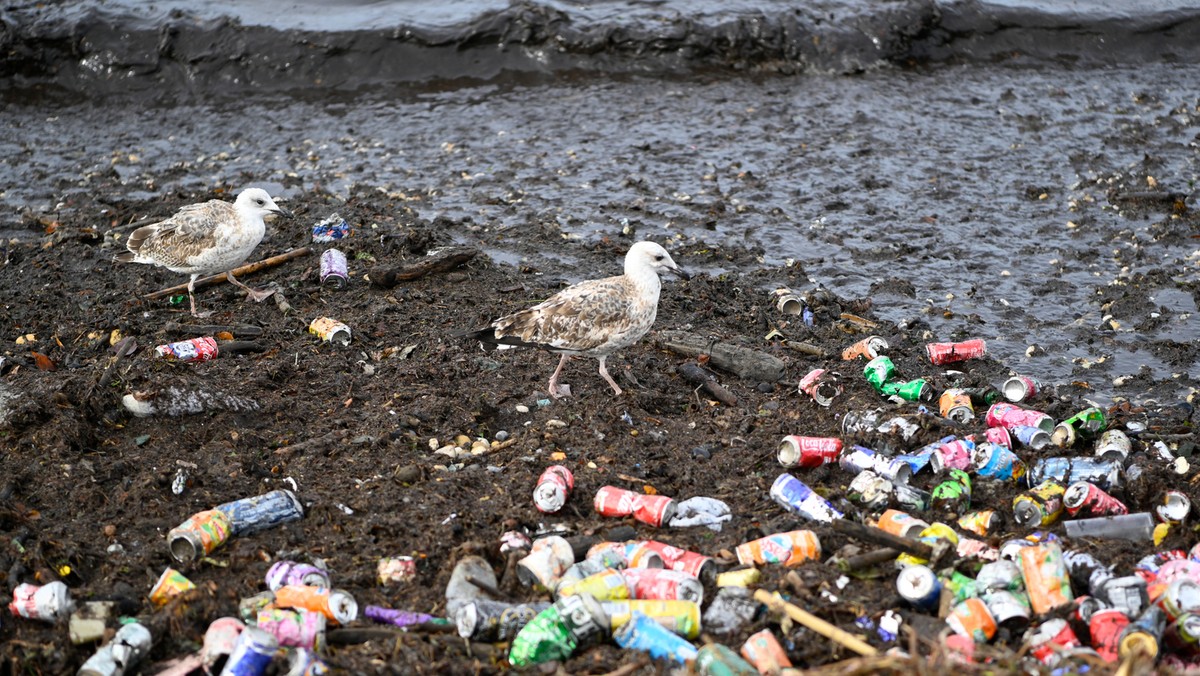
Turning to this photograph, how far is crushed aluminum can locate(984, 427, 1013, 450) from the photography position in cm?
553

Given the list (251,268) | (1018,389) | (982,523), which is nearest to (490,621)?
(982,523)

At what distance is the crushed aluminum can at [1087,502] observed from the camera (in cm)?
478

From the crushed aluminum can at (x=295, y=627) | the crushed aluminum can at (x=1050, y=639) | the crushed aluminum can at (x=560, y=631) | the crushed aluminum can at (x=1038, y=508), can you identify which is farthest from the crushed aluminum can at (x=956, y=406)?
the crushed aluminum can at (x=295, y=627)

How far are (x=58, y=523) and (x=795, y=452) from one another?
3529mm

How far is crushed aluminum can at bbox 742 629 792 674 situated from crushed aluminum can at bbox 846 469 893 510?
1.25m

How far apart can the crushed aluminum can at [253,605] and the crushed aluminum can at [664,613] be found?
136cm

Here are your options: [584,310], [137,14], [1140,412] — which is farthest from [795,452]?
[137,14]

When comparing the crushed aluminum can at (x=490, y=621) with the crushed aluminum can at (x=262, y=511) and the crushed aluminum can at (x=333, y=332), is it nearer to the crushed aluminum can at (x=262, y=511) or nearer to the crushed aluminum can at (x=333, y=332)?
the crushed aluminum can at (x=262, y=511)

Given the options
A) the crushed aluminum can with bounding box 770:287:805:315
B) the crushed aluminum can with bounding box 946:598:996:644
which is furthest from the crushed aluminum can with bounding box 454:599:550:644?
the crushed aluminum can with bounding box 770:287:805:315

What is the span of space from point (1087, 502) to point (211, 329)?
5.40 meters

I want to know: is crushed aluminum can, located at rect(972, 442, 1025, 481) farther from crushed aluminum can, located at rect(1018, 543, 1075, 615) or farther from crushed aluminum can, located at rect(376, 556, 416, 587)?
crushed aluminum can, located at rect(376, 556, 416, 587)

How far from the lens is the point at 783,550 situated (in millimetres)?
4492

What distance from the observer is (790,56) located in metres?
13.6

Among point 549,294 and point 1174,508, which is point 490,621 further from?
point 549,294
